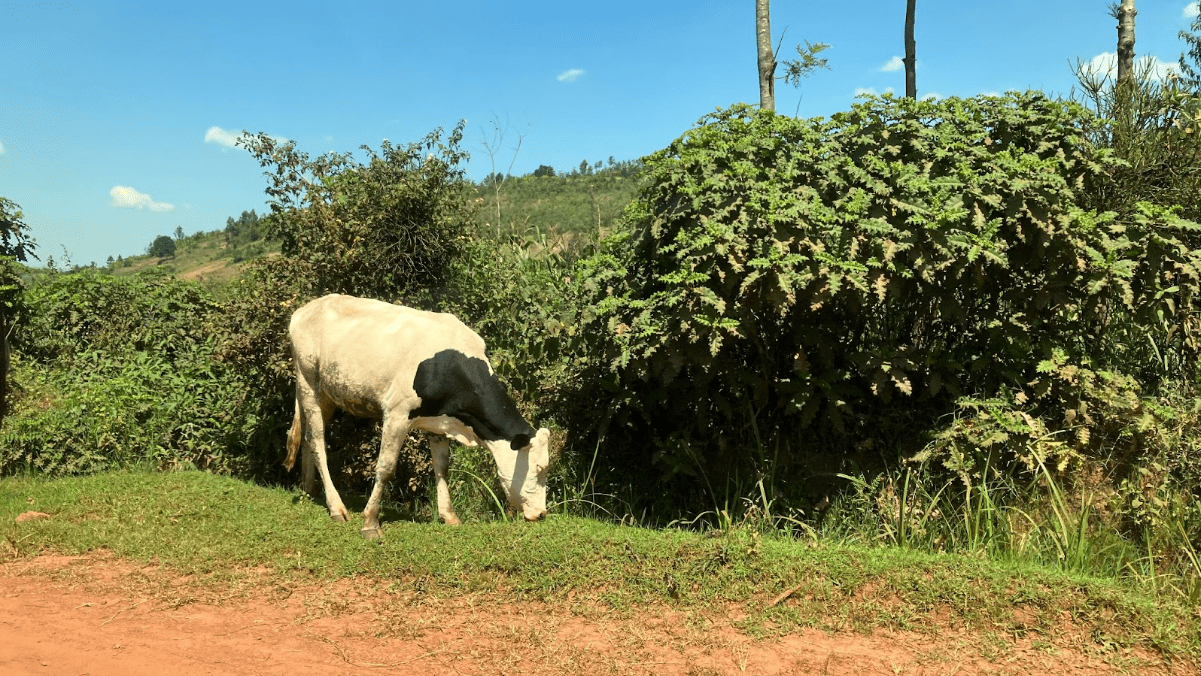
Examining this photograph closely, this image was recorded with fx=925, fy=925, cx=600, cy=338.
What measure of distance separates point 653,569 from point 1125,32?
10924 mm

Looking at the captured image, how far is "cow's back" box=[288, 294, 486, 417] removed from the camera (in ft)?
22.5

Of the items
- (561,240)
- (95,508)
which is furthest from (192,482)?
(561,240)

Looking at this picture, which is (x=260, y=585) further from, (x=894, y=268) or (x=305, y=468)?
(x=894, y=268)

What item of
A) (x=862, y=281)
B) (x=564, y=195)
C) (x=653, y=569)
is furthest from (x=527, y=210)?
(x=653, y=569)

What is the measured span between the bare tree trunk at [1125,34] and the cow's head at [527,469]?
32.9 feet

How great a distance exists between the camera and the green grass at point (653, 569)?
4.96m

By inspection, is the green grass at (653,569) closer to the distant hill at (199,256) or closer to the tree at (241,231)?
the distant hill at (199,256)

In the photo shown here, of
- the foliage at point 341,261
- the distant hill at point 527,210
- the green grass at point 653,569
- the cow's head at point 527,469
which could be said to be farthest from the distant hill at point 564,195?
the green grass at point 653,569

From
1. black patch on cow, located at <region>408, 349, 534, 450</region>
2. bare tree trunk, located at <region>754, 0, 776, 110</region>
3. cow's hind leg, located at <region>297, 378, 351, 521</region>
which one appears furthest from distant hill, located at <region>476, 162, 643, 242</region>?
black patch on cow, located at <region>408, 349, 534, 450</region>

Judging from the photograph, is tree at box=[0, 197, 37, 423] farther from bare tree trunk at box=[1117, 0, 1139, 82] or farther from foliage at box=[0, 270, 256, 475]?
bare tree trunk at box=[1117, 0, 1139, 82]

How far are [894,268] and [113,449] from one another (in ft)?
24.7

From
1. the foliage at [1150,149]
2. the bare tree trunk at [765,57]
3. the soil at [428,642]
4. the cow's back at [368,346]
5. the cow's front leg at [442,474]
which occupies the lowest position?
the soil at [428,642]

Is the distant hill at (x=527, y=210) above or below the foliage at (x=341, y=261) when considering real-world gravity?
above

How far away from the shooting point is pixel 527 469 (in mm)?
6691
